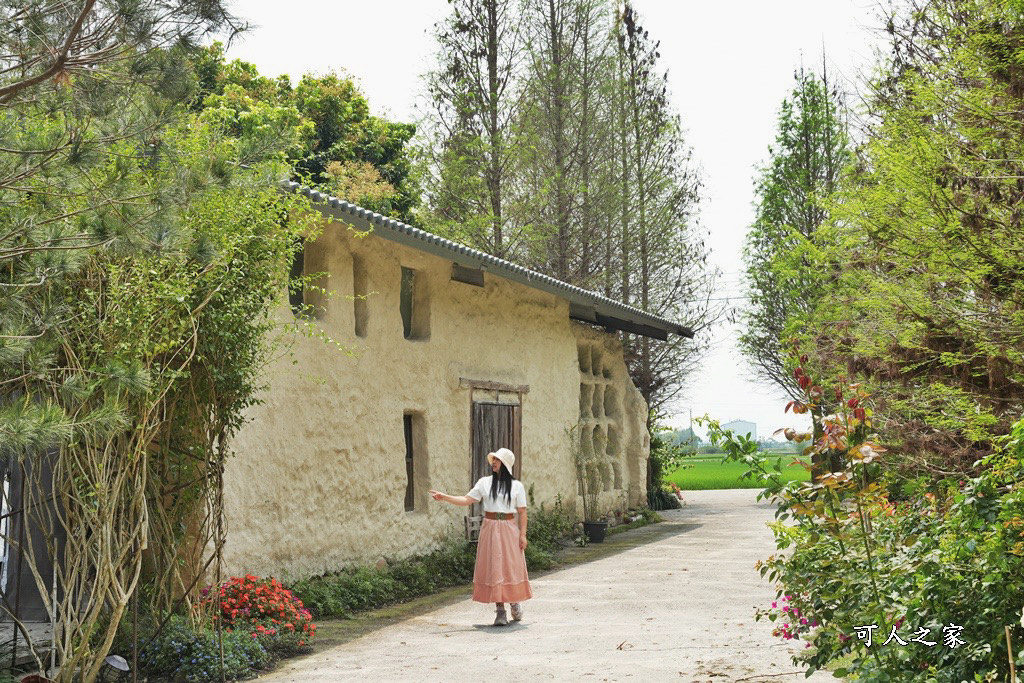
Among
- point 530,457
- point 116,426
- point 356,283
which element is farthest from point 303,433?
point 530,457

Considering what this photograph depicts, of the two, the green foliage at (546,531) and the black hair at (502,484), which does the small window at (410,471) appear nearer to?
the green foliage at (546,531)

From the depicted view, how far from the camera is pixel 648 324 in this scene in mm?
17484

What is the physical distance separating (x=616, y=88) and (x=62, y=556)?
16.0 meters

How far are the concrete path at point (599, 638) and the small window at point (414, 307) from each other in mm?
2994

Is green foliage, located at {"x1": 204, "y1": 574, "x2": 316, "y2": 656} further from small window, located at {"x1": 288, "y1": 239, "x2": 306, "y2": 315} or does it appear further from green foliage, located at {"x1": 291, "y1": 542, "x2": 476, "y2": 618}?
small window, located at {"x1": 288, "y1": 239, "x2": 306, "y2": 315}

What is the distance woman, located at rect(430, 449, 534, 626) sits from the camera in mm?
8805

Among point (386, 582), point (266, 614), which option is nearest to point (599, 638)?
point (266, 614)

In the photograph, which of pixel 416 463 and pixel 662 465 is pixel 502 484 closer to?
pixel 416 463

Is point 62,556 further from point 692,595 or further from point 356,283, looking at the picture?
point 692,595

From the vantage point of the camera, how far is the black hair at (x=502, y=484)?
29.7ft

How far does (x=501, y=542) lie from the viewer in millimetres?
8969

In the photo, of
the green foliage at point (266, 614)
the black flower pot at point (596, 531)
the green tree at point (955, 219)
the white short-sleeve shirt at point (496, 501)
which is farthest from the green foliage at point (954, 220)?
the black flower pot at point (596, 531)

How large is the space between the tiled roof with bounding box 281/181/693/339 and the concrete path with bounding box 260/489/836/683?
3.36 m

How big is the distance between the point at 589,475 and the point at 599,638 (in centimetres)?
874
